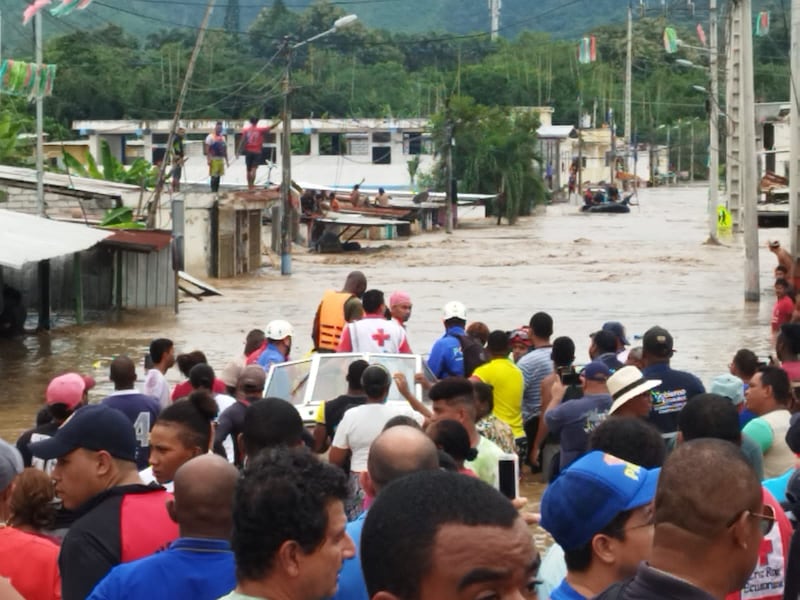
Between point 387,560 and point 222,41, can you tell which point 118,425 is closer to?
point 387,560

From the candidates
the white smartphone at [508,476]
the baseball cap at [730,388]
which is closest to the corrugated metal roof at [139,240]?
the baseball cap at [730,388]

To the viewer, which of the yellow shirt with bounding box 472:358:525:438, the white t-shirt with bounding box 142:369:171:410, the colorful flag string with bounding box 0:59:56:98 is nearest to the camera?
the white t-shirt with bounding box 142:369:171:410

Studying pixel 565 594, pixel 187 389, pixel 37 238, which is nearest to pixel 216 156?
pixel 37 238

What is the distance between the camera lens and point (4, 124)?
39656mm

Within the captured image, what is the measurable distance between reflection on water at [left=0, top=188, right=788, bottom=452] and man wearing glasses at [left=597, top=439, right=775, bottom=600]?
13108mm

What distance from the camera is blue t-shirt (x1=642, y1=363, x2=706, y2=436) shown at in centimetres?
887

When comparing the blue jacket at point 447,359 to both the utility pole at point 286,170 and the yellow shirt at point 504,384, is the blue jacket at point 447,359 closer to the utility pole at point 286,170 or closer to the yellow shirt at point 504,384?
the yellow shirt at point 504,384

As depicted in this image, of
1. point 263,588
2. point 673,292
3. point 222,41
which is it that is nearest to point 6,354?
point 673,292

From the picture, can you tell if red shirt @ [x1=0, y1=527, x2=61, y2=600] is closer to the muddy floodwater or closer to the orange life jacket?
the muddy floodwater

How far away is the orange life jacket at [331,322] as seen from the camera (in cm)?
1362

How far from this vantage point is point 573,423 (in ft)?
28.8

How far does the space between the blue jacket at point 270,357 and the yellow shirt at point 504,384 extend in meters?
1.57

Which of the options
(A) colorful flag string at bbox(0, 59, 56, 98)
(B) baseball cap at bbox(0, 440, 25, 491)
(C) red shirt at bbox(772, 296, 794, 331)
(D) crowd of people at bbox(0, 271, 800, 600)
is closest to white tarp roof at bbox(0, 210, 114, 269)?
(A) colorful flag string at bbox(0, 59, 56, 98)

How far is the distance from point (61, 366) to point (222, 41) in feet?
354
